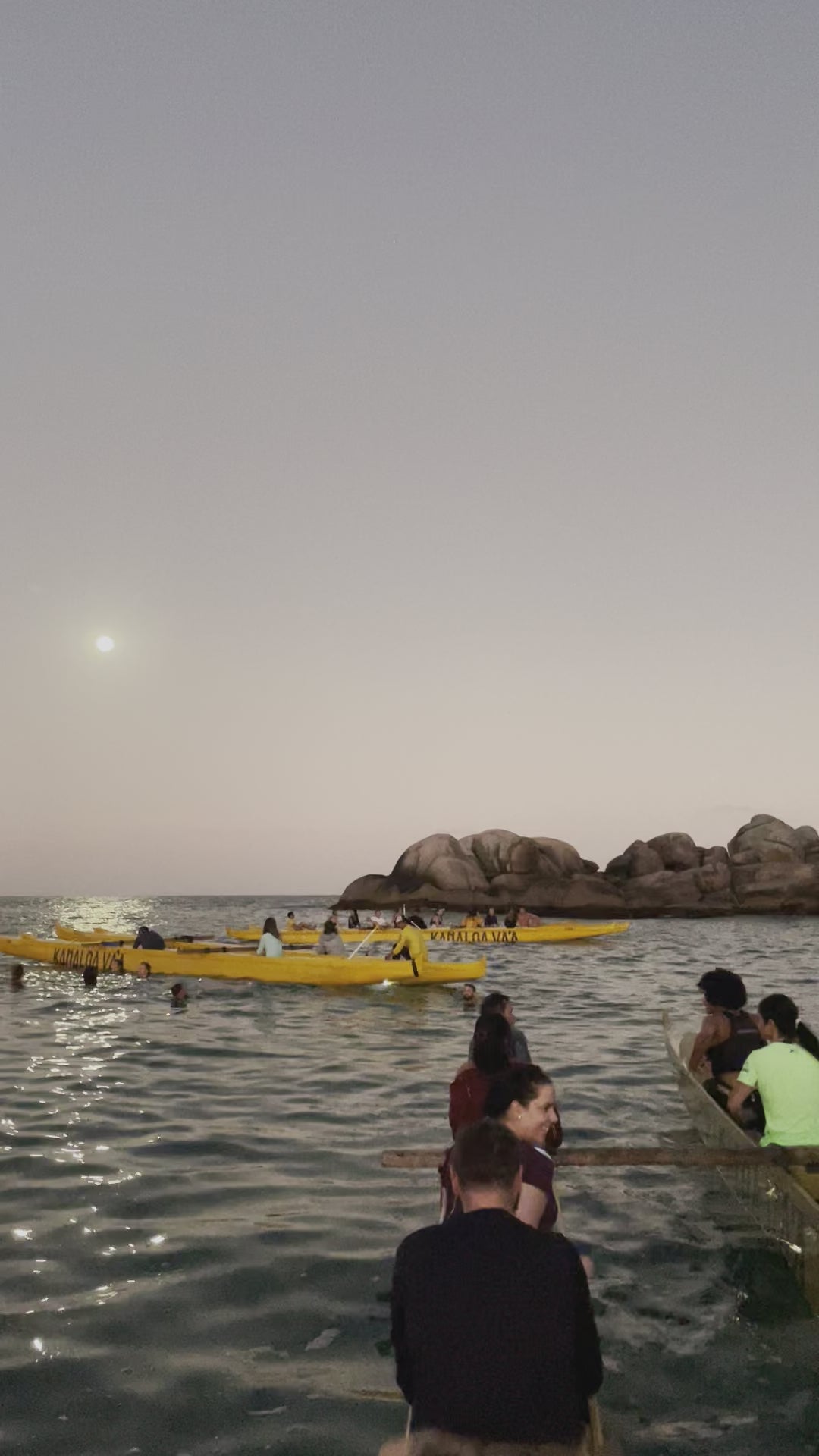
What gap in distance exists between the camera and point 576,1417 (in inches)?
131

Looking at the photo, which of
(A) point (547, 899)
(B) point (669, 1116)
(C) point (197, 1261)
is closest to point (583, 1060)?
(B) point (669, 1116)

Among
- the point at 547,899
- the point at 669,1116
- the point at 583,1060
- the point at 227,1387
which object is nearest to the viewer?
the point at 227,1387

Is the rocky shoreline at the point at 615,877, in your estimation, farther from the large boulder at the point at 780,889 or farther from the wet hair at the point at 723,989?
the wet hair at the point at 723,989

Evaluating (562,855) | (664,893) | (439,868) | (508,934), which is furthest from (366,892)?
(508,934)

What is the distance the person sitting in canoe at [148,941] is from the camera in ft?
93.0

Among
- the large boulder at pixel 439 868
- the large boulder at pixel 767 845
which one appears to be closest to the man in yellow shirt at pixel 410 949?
the large boulder at pixel 439 868

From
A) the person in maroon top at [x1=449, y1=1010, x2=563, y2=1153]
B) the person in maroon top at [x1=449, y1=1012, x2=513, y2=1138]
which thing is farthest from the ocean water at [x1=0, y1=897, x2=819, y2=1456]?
the person in maroon top at [x1=449, y1=1012, x2=513, y2=1138]

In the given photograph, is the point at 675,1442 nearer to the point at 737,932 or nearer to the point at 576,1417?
the point at 576,1417

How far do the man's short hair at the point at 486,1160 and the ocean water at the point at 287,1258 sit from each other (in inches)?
105

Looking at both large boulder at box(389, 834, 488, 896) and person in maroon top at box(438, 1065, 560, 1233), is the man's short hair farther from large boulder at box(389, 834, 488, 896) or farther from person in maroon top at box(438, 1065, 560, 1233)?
large boulder at box(389, 834, 488, 896)

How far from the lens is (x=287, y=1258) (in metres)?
7.60

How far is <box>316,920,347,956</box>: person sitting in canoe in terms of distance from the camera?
27.2 m

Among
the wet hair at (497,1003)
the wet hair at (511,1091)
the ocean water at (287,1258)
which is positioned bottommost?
the ocean water at (287,1258)

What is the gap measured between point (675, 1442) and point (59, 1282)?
4.58 metres
